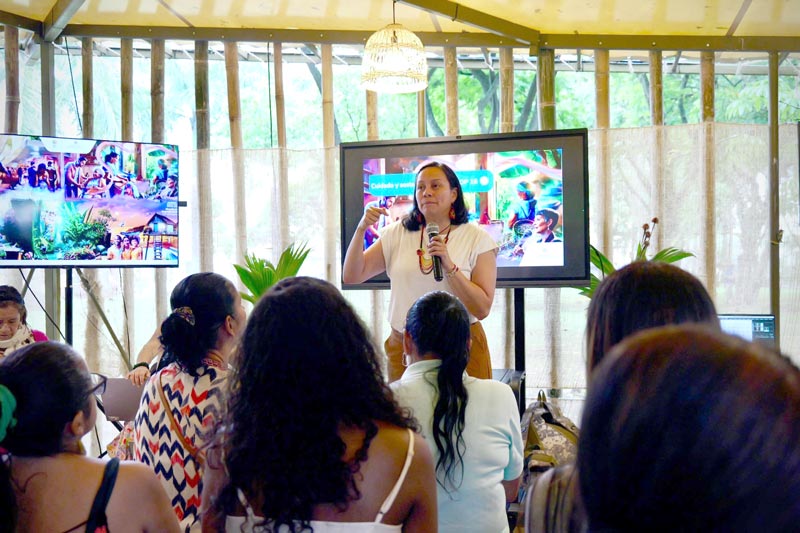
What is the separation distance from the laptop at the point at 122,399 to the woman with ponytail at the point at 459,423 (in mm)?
1533

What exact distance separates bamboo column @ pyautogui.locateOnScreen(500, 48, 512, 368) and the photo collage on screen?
49 cm

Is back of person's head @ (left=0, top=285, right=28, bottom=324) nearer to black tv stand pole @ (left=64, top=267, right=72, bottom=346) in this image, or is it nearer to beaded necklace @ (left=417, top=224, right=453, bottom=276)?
black tv stand pole @ (left=64, top=267, right=72, bottom=346)

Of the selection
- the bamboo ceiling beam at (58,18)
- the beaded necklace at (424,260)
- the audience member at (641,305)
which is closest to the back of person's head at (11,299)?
the bamboo ceiling beam at (58,18)

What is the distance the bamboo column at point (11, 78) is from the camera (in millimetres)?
4980

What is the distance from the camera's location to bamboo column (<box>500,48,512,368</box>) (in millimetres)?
5133

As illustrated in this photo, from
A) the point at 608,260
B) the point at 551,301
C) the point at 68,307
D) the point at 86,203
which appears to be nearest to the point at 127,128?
the point at 86,203

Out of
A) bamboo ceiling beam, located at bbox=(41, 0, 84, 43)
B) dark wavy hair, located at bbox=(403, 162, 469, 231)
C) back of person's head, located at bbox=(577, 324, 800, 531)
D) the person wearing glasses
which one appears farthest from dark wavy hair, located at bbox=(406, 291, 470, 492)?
bamboo ceiling beam, located at bbox=(41, 0, 84, 43)

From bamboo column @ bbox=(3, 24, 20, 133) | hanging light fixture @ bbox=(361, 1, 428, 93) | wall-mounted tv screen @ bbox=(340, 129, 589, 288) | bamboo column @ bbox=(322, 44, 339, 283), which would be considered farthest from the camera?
bamboo column @ bbox=(322, 44, 339, 283)

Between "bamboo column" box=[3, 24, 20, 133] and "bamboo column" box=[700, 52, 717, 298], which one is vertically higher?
"bamboo column" box=[3, 24, 20, 133]

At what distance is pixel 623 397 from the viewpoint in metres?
0.66

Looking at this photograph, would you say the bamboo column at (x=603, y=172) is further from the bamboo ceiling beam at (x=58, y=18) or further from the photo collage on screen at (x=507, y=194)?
the bamboo ceiling beam at (x=58, y=18)

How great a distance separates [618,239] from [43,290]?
375 cm

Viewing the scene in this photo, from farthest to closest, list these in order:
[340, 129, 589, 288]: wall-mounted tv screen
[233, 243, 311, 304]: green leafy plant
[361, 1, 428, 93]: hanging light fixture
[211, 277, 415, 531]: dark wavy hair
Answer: [233, 243, 311, 304]: green leafy plant
[340, 129, 589, 288]: wall-mounted tv screen
[361, 1, 428, 93]: hanging light fixture
[211, 277, 415, 531]: dark wavy hair

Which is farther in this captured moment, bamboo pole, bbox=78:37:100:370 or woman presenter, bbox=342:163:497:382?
bamboo pole, bbox=78:37:100:370
